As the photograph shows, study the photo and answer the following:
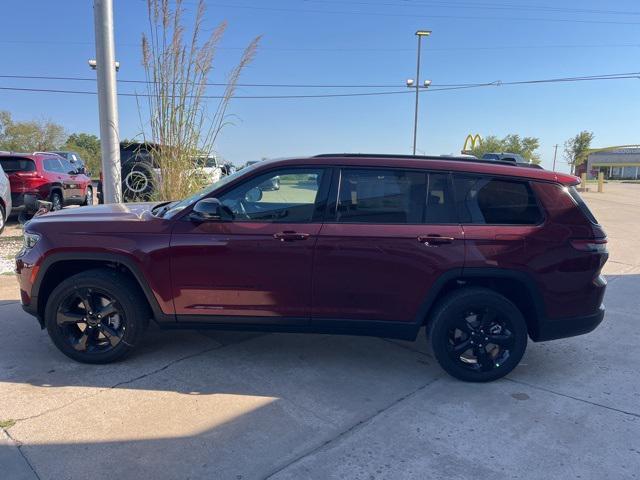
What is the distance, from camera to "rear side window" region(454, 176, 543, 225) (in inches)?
145

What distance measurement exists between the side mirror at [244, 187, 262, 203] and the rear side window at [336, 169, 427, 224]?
0.63 m

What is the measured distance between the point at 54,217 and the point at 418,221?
2.89 m

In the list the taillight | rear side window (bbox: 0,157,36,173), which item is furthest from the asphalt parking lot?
rear side window (bbox: 0,157,36,173)

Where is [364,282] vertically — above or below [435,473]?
above

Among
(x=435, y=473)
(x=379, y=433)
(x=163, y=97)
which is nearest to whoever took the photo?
(x=435, y=473)

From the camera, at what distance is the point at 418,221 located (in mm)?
3664

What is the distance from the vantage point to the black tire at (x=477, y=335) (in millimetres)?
3672

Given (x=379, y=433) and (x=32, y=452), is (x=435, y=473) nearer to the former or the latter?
(x=379, y=433)

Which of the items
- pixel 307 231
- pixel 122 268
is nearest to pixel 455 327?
pixel 307 231

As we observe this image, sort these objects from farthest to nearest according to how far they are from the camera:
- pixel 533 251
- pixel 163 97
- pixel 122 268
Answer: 1. pixel 163 97
2. pixel 122 268
3. pixel 533 251

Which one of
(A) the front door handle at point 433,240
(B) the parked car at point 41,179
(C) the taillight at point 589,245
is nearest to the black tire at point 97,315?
(A) the front door handle at point 433,240

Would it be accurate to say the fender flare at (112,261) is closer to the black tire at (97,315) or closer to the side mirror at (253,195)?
the black tire at (97,315)

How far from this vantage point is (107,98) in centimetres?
725

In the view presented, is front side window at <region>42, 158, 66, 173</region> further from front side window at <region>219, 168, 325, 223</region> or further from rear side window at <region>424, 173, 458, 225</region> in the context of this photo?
rear side window at <region>424, 173, 458, 225</region>
